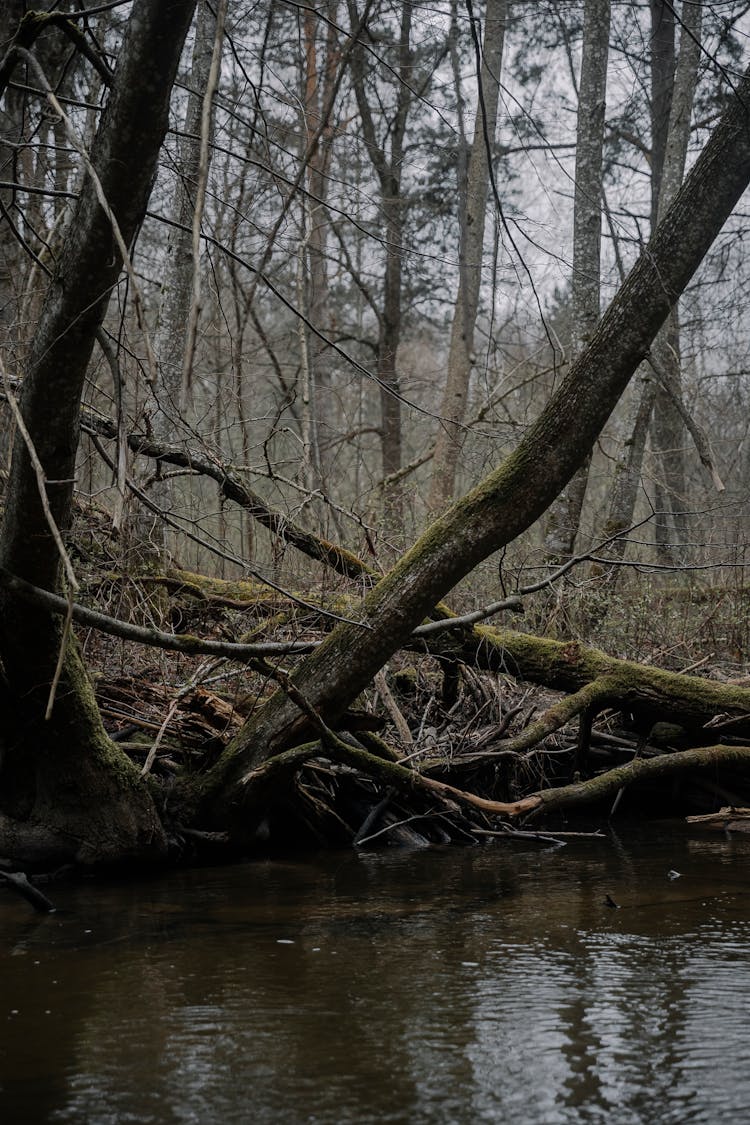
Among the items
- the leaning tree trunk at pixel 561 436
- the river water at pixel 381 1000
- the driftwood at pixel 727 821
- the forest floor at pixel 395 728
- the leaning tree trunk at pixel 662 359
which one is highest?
the leaning tree trunk at pixel 662 359

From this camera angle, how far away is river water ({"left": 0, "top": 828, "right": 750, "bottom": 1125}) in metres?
3.06

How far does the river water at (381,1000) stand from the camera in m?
3.06

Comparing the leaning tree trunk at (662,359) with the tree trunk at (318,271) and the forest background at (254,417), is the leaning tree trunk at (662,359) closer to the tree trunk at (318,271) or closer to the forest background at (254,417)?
the forest background at (254,417)

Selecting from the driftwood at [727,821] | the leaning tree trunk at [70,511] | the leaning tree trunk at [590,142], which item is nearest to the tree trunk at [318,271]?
the leaning tree trunk at [590,142]

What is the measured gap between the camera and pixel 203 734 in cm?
707

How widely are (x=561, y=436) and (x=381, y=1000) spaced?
9.36 feet

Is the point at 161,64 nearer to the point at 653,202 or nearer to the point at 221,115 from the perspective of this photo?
the point at 221,115

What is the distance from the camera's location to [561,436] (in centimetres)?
531

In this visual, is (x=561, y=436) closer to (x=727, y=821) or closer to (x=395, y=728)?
(x=395, y=728)

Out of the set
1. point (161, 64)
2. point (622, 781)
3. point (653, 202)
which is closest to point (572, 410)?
point (161, 64)

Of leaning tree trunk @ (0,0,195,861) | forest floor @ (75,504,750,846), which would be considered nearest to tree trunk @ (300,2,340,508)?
forest floor @ (75,504,750,846)

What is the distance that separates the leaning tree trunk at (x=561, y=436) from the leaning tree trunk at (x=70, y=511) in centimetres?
131

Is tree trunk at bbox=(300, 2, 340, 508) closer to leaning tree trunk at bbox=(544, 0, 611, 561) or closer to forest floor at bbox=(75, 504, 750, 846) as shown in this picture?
leaning tree trunk at bbox=(544, 0, 611, 561)

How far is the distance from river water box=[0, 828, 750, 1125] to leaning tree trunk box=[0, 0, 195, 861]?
0.39 metres
